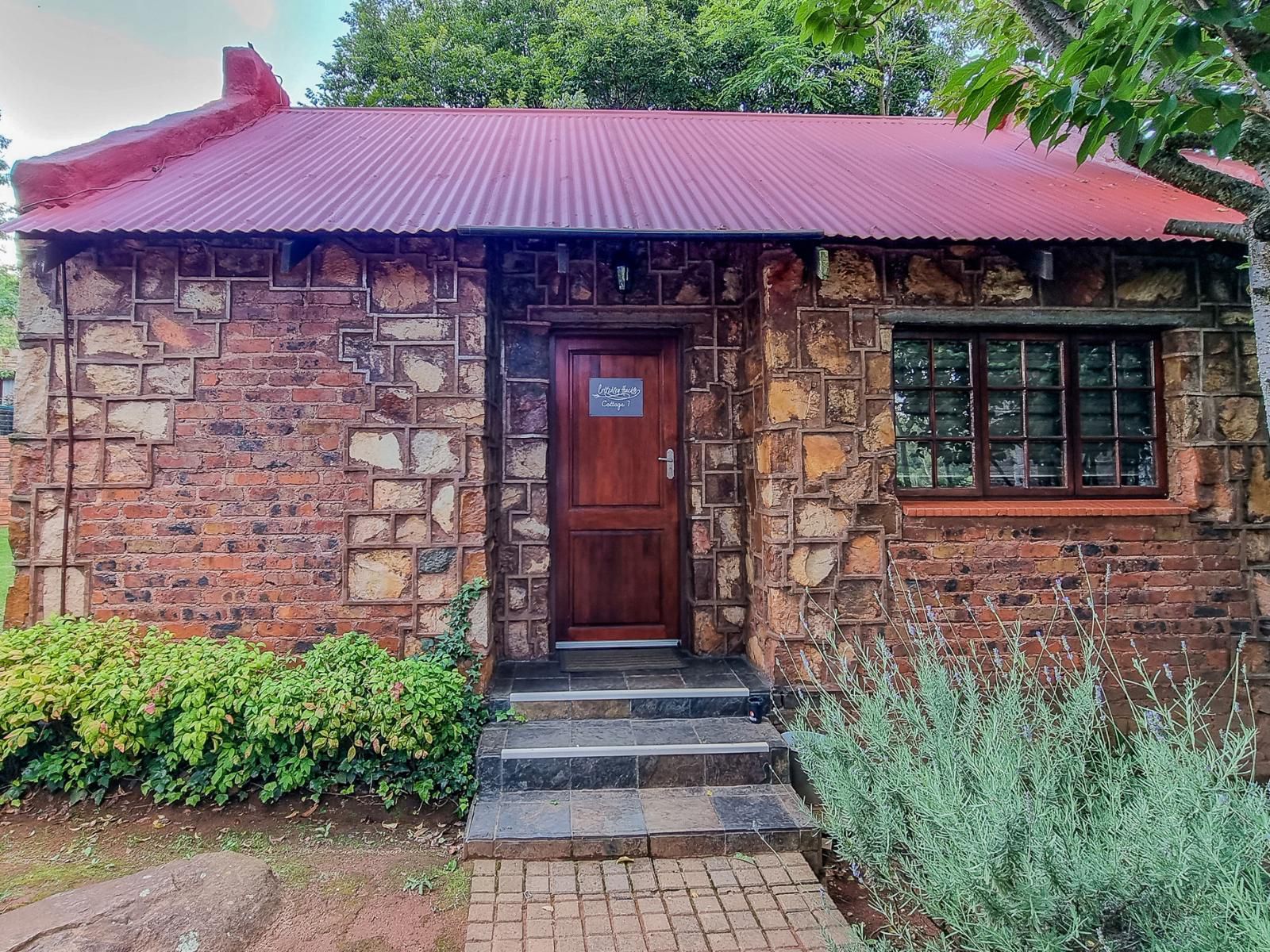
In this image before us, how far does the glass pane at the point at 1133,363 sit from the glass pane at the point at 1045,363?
411mm

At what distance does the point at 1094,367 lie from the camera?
436 centimetres

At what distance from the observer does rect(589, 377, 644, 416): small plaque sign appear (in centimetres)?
484

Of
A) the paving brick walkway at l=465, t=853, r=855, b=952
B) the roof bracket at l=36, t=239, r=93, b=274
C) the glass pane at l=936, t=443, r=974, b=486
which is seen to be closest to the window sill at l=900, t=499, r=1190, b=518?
the glass pane at l=936, t=443, r=974, b=486

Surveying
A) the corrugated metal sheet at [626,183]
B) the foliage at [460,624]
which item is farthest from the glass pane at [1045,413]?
the foliage at [460,624]

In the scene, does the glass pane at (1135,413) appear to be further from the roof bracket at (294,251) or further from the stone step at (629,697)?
the roof bracket at (294,251)

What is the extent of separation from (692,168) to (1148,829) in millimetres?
4694

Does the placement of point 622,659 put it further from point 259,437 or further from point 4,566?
point 4,566

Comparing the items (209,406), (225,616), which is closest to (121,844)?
(225,616)

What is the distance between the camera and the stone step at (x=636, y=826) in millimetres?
3008

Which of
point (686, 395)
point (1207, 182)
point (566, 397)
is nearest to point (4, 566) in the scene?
point (566, 397)

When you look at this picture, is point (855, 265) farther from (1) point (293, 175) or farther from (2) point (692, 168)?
(1) point (293, 175)

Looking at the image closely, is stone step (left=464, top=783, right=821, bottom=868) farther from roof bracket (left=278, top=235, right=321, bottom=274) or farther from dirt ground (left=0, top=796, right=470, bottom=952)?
roof bracket (left=278, top=235, right=321, bottom=274)

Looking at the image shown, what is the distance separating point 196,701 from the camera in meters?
3.33

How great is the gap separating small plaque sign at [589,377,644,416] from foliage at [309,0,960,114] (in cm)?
959
